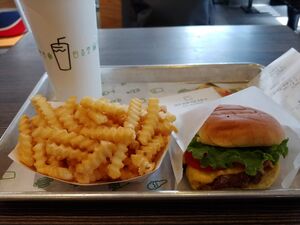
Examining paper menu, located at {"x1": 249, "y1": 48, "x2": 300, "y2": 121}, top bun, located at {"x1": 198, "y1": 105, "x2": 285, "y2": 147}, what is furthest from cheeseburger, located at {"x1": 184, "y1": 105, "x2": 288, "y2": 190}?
paper menu, located at {"x1": 249, "y1": 48, "x2": 300, "y2": 121}

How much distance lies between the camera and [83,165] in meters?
0.57

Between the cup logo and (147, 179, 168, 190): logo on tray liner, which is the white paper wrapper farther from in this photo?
the cup logo

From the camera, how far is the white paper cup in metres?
0.75

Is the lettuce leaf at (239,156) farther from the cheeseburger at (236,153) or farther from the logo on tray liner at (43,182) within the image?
the logo on tray liner at (43,182)

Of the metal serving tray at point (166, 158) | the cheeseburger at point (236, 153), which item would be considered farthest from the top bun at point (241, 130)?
the metal serving tray at point (166, 158)

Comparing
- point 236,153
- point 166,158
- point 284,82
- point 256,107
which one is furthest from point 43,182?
point 284,82

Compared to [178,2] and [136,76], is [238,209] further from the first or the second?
[178,2]

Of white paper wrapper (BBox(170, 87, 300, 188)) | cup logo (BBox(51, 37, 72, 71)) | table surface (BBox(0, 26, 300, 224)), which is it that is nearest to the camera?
table surface (BBox(0, 26, 300, 224))

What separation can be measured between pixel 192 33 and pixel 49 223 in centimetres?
117

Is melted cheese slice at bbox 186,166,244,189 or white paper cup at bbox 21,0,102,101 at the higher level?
white paper cup at bbox 21,0,102,101

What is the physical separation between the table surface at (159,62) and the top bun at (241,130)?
0.12 meters

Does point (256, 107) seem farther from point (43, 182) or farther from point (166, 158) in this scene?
point (43, 182)

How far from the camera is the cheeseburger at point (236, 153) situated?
0.64 metres

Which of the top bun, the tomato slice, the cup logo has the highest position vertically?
the cup logo
